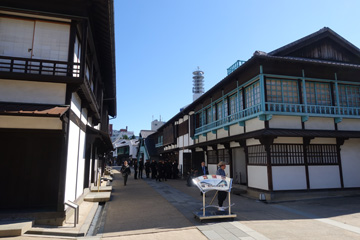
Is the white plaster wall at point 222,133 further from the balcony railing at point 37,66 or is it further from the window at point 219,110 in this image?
Result: the balcony railing at point 37,66

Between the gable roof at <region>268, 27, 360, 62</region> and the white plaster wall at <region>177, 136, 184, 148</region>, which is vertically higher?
the gable roof at <region>268, 27, 360, 62</region>

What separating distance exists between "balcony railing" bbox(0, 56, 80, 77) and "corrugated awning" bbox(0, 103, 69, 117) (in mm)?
984

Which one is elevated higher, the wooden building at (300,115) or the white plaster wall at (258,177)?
the wooden building at (300,115)

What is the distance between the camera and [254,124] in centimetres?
1212

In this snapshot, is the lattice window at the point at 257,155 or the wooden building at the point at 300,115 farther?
the lattice window at the point at 257,155

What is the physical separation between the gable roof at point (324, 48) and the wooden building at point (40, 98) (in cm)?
980

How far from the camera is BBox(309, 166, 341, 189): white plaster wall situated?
38.9 feet

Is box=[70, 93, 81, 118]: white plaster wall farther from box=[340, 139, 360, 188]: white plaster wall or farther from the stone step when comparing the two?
box=[340, 139, 360, 188]: white plaster wall

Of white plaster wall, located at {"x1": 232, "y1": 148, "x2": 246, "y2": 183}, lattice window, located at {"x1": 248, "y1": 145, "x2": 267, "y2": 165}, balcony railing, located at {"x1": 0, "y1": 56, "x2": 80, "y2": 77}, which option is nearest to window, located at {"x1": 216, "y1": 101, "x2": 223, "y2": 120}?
white plaster wall, located at {"x1": 232, "y1": 148, "x2": 246, "y2": 183}

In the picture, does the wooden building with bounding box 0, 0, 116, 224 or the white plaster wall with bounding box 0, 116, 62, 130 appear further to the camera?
the white plaster wall with bounding box 0, 116, 62, 130

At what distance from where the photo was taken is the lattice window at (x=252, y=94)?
39.4 feet

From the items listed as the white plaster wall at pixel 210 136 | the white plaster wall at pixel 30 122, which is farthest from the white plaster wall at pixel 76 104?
the white plaster wall at pixel 210 136

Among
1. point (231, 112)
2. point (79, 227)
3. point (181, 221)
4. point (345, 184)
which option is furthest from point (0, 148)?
point (345, 184)

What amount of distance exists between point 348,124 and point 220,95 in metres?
7.22
